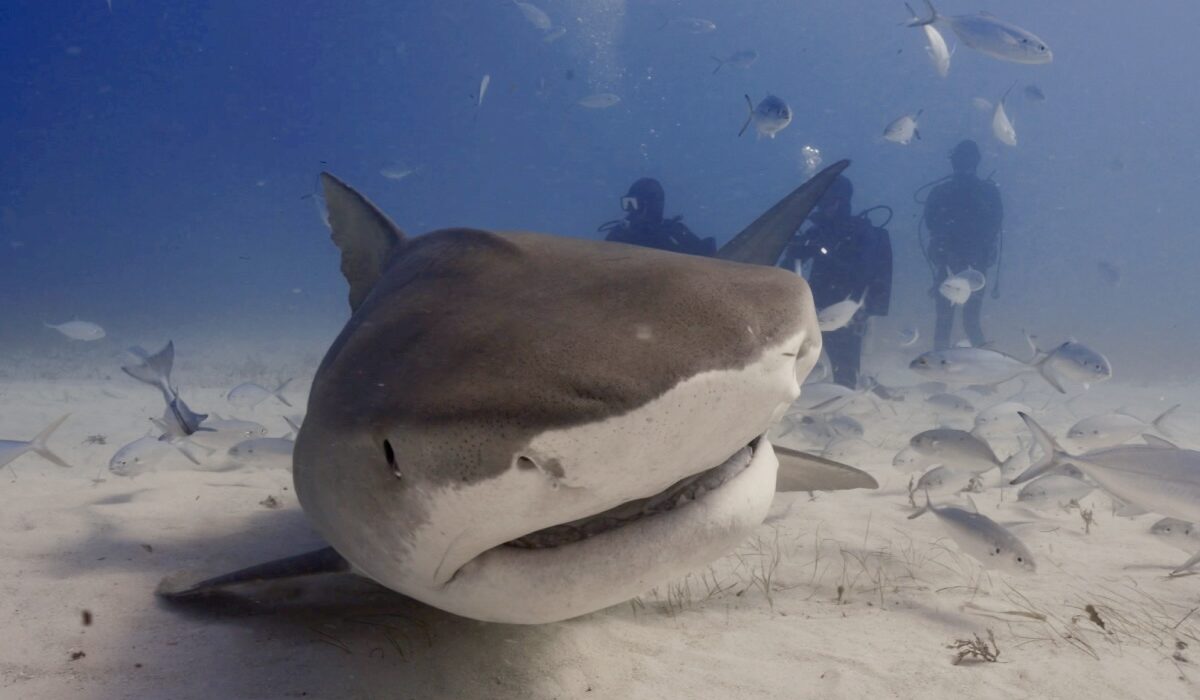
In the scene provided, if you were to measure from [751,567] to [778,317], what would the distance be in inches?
105

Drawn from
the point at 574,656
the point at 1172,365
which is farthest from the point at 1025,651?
the point at 1172,365

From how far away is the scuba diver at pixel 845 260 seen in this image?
38.4 feet

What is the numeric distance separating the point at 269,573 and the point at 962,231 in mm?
17921

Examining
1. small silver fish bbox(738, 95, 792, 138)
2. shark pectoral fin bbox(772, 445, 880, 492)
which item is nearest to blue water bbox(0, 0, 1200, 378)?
small silver fish bbox(738, 95, 792, 138)

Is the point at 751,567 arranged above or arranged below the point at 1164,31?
above

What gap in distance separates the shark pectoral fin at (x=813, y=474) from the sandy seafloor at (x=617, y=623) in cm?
49

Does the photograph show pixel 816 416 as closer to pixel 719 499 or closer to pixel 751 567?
pixel 751 567

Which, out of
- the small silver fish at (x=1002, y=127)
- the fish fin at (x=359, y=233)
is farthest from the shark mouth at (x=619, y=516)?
the small silver fish at (x=1002, y=127)

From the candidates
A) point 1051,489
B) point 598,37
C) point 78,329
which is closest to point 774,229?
point 1051,489

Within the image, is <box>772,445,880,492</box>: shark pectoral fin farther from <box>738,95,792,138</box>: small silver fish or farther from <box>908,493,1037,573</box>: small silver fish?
<box>738,95,792,138</box>: small silver fish

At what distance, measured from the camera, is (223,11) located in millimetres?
100562

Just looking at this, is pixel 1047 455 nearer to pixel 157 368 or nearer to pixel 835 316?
pixel 835 316

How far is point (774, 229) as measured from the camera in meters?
4.03

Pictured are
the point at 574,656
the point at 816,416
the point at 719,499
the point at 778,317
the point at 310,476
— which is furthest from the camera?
the point at 816,416
